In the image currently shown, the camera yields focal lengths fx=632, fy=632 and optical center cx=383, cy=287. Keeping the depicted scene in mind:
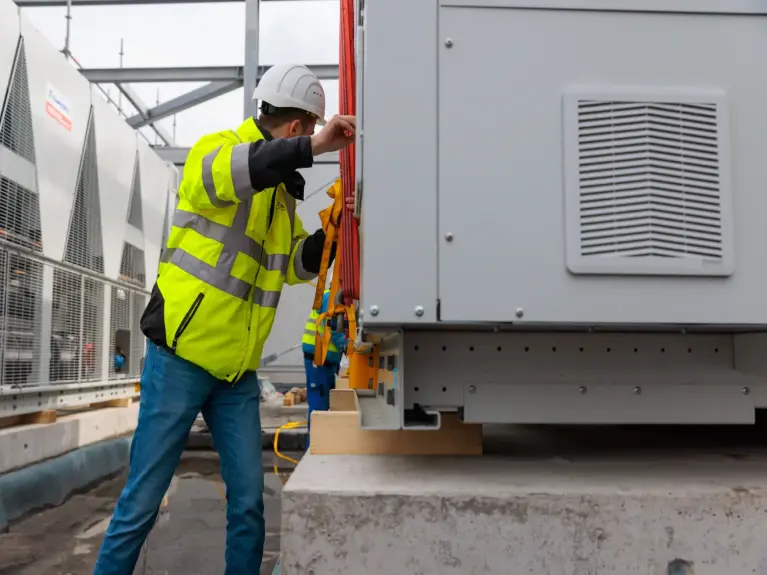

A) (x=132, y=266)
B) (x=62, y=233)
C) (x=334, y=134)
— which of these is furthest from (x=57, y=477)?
(x=334, y=134)

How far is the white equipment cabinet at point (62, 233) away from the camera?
3619mm

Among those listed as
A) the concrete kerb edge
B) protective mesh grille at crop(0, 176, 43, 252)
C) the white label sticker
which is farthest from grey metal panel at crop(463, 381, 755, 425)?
the white label sticker

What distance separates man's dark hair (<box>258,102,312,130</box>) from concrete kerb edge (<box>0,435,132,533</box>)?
101 inches

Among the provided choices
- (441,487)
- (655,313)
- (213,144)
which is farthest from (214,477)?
(655,313)

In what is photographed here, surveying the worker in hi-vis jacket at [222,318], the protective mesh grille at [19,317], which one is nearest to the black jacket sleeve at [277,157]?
the worker in hi-vis jacket at [222,318]

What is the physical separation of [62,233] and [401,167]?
137 inches

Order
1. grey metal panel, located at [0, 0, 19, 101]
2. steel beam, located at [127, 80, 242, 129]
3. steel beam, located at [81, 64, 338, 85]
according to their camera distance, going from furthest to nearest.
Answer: steel beam, located at [127, 80, 242, 129] → steel beam, located at [81, 64, 338, 85] → grey metal panel, located at [0, 0, 19, 101]

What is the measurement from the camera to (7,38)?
3510mm

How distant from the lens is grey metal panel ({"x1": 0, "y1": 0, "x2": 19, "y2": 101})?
3.45 m

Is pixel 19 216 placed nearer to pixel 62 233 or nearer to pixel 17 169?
pixel 17 169

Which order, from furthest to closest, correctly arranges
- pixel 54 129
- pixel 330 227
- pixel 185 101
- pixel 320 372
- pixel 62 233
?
pixel 185 101 < pixel 320 372 < pixel 62 233 < pixel 54 129 < pixel 330 227

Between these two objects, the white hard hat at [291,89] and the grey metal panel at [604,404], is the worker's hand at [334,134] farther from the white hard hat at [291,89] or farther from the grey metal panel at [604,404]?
the grey metal panel at [604,404]

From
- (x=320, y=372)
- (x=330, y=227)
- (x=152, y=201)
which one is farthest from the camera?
(x=152, y=201)

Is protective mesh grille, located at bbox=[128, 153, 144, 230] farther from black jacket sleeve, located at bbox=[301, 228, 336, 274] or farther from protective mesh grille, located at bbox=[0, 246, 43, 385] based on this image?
black jacket sleeve, located at bbox=[301, 228, 336, 274]
